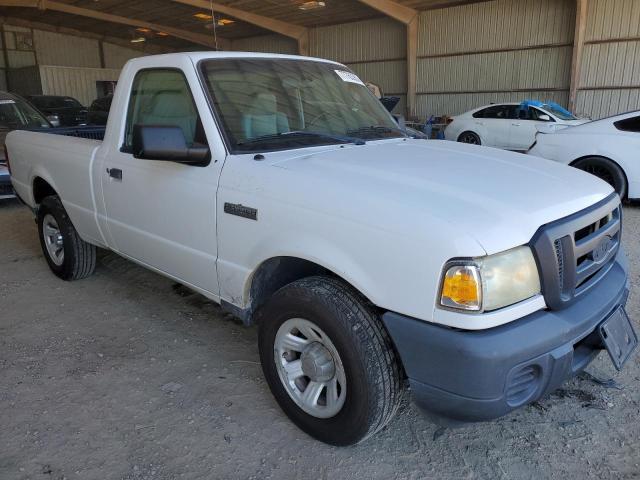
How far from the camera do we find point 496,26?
18.5 m

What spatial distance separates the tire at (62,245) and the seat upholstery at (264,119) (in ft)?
7.94

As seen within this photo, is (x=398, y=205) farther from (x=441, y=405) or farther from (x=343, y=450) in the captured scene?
(x=343, y=450)

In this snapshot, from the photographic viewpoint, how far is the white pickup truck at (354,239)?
6.47 feet

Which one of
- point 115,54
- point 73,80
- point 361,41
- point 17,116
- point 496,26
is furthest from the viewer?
point 115,54

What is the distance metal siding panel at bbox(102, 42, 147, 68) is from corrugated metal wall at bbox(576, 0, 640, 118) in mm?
26722

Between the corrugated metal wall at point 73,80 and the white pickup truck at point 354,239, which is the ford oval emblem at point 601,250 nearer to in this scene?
the white pickup truck at point 354,239

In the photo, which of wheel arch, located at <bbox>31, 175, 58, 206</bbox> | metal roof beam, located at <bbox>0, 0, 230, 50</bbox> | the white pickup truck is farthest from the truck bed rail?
metal roof beam, located at <bbox>0, 0, 230, 50</bbox>

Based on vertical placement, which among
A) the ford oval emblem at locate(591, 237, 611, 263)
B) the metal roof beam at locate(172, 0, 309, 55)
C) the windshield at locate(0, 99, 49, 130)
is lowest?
the ford oval emblem at locate(591, 237, 611, 263)

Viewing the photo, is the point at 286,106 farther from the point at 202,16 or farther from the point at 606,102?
the point at 202,16

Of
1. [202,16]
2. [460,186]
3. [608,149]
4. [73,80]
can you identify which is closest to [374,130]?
[460,186]

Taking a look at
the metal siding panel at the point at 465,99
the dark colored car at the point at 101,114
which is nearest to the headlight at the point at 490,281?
the dark colored car at the point at 101,114

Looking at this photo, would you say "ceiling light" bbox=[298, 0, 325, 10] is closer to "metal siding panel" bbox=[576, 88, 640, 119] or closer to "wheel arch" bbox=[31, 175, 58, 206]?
"metal siding panel" bbox=[576, 88, 640, 119]

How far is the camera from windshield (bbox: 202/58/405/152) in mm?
2920

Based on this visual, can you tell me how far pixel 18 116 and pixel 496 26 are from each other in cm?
1586
